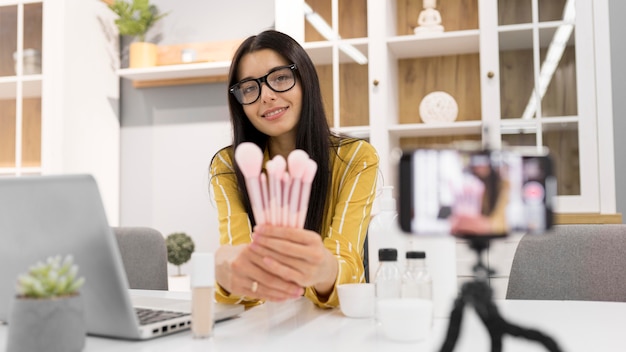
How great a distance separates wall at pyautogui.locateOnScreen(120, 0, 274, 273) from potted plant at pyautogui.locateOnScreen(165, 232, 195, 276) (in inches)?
8.2

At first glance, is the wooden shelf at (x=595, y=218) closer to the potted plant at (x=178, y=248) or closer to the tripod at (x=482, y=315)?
the potted plant at (x=178, y=248)

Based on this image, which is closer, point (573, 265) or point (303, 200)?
point (303, 200)

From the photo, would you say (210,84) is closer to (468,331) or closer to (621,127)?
(621,127)

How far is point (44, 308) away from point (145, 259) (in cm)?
95

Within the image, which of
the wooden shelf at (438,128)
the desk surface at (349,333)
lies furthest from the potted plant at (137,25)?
the desk surface at (349,333)

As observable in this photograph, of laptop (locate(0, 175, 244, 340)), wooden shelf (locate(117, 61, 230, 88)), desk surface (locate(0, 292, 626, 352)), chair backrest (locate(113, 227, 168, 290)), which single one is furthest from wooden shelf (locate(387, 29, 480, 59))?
laptop (locate(0, 175, 244, 340))

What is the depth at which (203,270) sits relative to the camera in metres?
0.73

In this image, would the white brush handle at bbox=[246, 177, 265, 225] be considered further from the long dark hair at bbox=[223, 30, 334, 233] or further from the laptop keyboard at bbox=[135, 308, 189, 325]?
the long dark hair at bbox=[223, 30, 334, 233]

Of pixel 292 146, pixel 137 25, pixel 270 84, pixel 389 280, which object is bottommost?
pixel 389 280

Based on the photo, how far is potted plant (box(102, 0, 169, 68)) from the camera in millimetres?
2906

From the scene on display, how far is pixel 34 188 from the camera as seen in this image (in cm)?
67

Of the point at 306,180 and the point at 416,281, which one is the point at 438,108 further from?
the point at 306,180

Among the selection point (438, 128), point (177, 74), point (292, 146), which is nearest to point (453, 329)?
point (292, 146)

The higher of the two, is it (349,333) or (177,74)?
(177,74)
